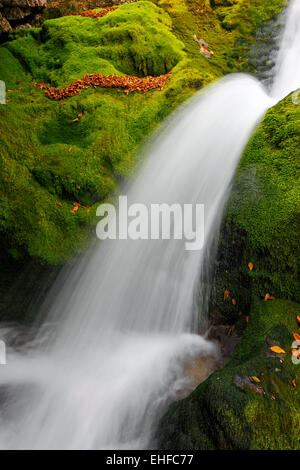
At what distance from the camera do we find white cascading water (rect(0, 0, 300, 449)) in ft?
9.07

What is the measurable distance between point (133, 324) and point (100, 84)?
15.5ft

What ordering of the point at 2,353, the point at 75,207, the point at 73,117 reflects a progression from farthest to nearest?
1. the point at 73,117
2. the point at 75,207
3. the point at 2,353

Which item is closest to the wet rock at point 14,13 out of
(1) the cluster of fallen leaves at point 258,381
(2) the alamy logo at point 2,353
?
(2) the alamy logo at point 2,353

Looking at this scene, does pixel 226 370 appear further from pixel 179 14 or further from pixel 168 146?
pixel 179 14

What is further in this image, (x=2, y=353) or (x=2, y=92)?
(x=2, y=92)

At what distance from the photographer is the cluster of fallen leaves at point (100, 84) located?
5.06 m

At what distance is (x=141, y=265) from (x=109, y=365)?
1.45 metres

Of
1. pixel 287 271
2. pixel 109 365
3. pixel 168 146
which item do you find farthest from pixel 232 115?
pixel 109 365

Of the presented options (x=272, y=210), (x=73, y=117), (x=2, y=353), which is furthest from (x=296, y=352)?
(x=73, y=117)

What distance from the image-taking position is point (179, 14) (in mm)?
7891

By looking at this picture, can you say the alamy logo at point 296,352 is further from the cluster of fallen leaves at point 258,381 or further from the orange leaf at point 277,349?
the orange leaf at point 277,349

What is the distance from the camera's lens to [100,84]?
5.22 meters

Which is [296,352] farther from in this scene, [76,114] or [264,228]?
[76,114]

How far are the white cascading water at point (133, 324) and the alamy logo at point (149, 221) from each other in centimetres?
13
